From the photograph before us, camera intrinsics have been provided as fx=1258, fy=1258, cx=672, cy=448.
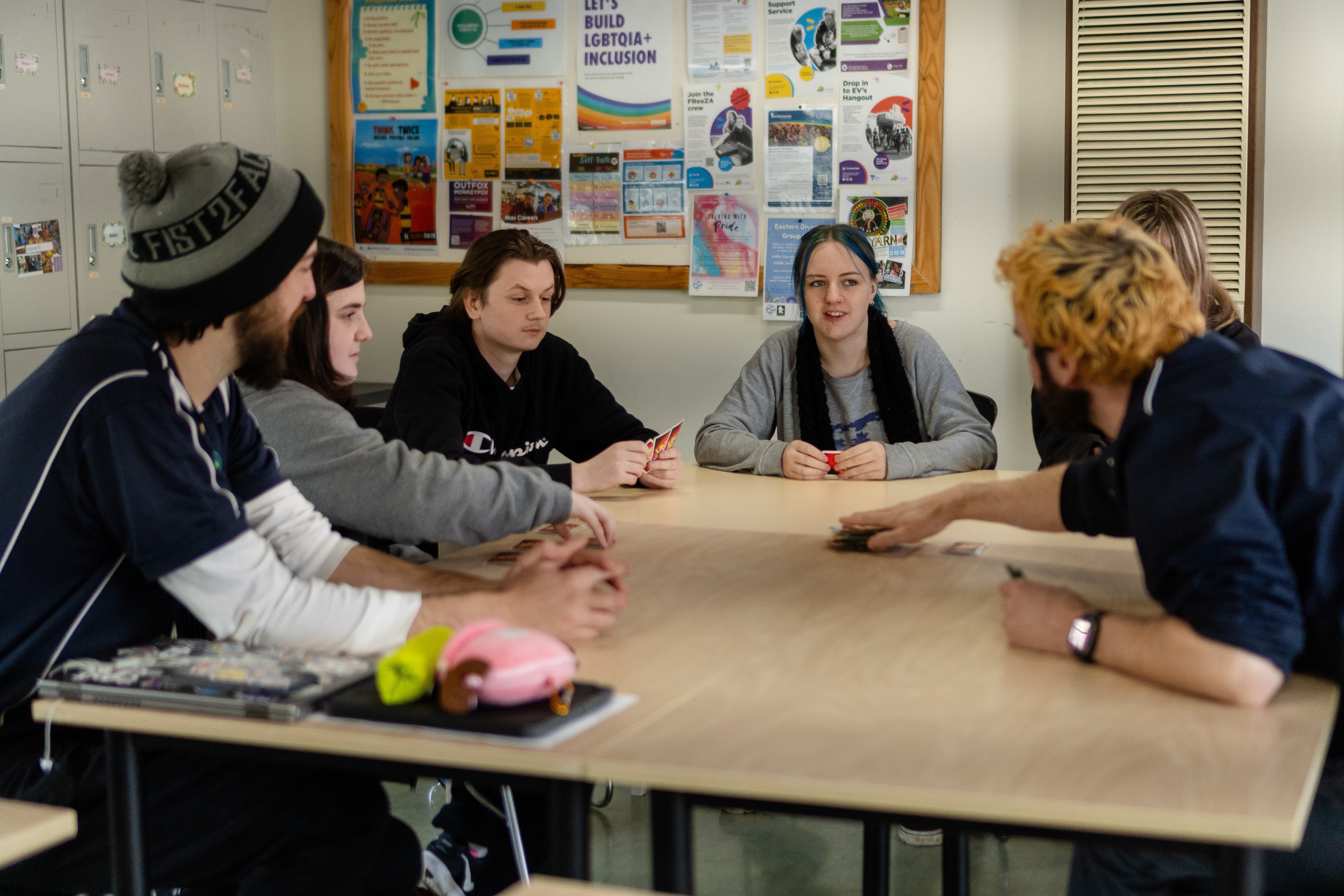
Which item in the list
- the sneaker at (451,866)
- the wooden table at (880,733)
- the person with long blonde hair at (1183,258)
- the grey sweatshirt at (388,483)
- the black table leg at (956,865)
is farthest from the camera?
the person with long blonde hair at (1183,258)

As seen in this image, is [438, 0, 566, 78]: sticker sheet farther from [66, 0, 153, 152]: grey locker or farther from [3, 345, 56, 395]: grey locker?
[3, 345, 56, 395]: grey locker

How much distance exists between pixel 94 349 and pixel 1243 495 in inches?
53.3

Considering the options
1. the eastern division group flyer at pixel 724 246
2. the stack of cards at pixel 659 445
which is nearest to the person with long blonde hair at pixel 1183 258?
the stack of cards at pixel 659 445

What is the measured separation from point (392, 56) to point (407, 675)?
3902 millimetres

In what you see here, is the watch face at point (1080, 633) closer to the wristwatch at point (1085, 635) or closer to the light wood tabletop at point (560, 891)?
the wristwatch at point (1085, 635)

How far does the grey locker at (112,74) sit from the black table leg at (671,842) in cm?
354

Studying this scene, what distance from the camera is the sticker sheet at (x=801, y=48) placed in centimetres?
417

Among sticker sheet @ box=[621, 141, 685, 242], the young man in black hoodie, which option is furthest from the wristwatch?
sticker sheet @ box=[621, 141, 685, 242]

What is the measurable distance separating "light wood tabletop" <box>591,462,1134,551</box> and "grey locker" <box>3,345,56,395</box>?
6.77 ft

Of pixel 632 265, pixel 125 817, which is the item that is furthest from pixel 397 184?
pixel 125 817

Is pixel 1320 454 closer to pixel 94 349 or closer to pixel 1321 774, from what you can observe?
pixel 1321 774

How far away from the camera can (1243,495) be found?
51.9 inches

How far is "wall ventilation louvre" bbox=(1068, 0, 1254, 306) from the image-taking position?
3629mm

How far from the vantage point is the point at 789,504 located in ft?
8.48
